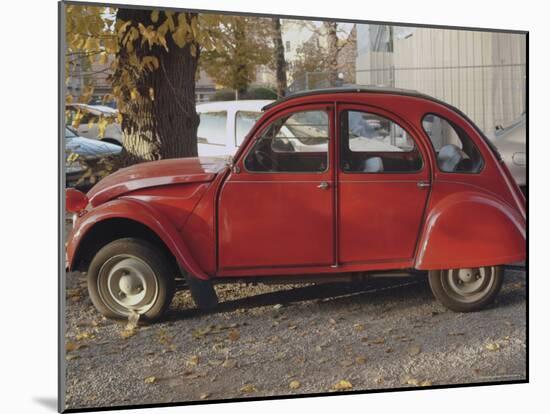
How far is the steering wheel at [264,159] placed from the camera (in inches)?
211

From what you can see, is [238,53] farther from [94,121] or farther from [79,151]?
[79,151]

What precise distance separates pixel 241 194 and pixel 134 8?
1.33 metres

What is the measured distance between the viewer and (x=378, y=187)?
552 cm

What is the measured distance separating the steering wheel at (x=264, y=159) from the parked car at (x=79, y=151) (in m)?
0.86

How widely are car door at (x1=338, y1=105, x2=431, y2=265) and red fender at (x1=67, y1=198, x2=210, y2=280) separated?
Result: 1.04 m

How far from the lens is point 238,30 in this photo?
5488mm

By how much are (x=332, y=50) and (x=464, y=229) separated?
149 centimetres

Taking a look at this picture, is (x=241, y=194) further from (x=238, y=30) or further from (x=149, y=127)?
(x=238, y=30)

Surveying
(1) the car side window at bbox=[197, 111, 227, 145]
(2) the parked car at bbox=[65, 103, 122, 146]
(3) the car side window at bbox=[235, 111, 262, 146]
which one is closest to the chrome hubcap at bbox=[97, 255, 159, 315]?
(2) the parked car at bbox=[65, 103, 122, 146]

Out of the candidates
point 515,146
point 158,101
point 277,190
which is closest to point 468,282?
point 515,146

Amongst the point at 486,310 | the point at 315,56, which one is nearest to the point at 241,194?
the point at 315,56

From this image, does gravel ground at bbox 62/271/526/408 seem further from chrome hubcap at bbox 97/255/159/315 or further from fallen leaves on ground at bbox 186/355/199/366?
chrome hubcap at bbox 97/255/159/315

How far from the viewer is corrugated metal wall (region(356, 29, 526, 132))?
5.68 metres

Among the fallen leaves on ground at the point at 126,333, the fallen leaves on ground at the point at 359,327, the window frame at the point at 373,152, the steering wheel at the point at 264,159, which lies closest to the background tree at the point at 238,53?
the steering wheel at the point at 264,159
